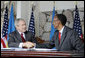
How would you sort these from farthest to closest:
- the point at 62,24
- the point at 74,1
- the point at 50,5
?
the point at 50,5
the point at 74,1
the point at 62,24

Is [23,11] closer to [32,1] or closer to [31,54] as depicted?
[32,1]

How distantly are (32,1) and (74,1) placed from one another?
1.98m

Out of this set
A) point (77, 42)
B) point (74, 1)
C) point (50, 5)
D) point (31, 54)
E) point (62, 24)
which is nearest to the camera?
point (31, 54)

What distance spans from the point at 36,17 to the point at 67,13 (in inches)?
55.5

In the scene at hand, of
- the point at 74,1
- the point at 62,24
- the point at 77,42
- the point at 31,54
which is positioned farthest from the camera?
the point at 74,1

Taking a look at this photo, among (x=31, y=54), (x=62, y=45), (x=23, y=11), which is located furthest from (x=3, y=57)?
(x=23, y=11)

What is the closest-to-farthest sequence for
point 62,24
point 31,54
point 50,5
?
point 31,54 → point 62,24 → point 50,5

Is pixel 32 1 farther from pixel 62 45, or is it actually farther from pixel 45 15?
pixel 62 45

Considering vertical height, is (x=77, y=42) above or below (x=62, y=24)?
below

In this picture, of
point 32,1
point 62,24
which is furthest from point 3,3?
point 62,24

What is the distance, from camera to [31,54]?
198cm

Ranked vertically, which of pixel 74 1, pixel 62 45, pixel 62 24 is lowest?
pixel 62 45

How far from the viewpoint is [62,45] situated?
295 cm

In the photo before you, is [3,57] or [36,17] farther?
[36,17]
